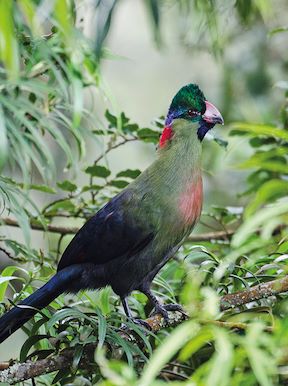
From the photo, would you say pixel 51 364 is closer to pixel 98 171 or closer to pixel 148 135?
pixel 98 171

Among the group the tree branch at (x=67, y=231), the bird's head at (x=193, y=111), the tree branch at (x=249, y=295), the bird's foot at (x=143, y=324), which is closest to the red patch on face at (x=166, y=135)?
the bird's head at (x=193, y=111)

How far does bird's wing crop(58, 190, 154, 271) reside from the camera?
2.21 m

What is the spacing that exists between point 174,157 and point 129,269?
336mm

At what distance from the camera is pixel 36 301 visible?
1963 mm

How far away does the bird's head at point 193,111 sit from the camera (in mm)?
2283

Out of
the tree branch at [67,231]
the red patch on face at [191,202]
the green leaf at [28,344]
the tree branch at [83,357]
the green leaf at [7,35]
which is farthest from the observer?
the tree branch at [67,231]

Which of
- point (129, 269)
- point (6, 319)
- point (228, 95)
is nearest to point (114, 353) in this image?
point (6, 319)

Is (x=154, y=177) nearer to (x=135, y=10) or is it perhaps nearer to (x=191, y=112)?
(x=191, y=112)

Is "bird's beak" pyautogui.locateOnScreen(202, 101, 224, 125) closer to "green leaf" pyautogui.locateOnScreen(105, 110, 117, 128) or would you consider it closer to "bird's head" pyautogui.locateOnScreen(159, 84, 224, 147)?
"bird's head" pyautogui.locateOnScreen(159, 84, 224, 147)

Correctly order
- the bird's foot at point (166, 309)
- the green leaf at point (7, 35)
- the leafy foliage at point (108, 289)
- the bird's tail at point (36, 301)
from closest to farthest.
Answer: the green leaf at point (7, 35)
the leafy foliage at point (108, 289)
the bird's tail at point (36, 301)
the bird's foot at point (166, 309)

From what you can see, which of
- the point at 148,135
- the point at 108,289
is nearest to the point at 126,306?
the point at 108,289

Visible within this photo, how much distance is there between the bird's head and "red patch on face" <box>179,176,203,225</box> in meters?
0.17

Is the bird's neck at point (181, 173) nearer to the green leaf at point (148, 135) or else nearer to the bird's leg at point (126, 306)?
the green leaf at point (148, 135)

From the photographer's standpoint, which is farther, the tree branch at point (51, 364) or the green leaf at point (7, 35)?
the tree branch at point (51, 364)
